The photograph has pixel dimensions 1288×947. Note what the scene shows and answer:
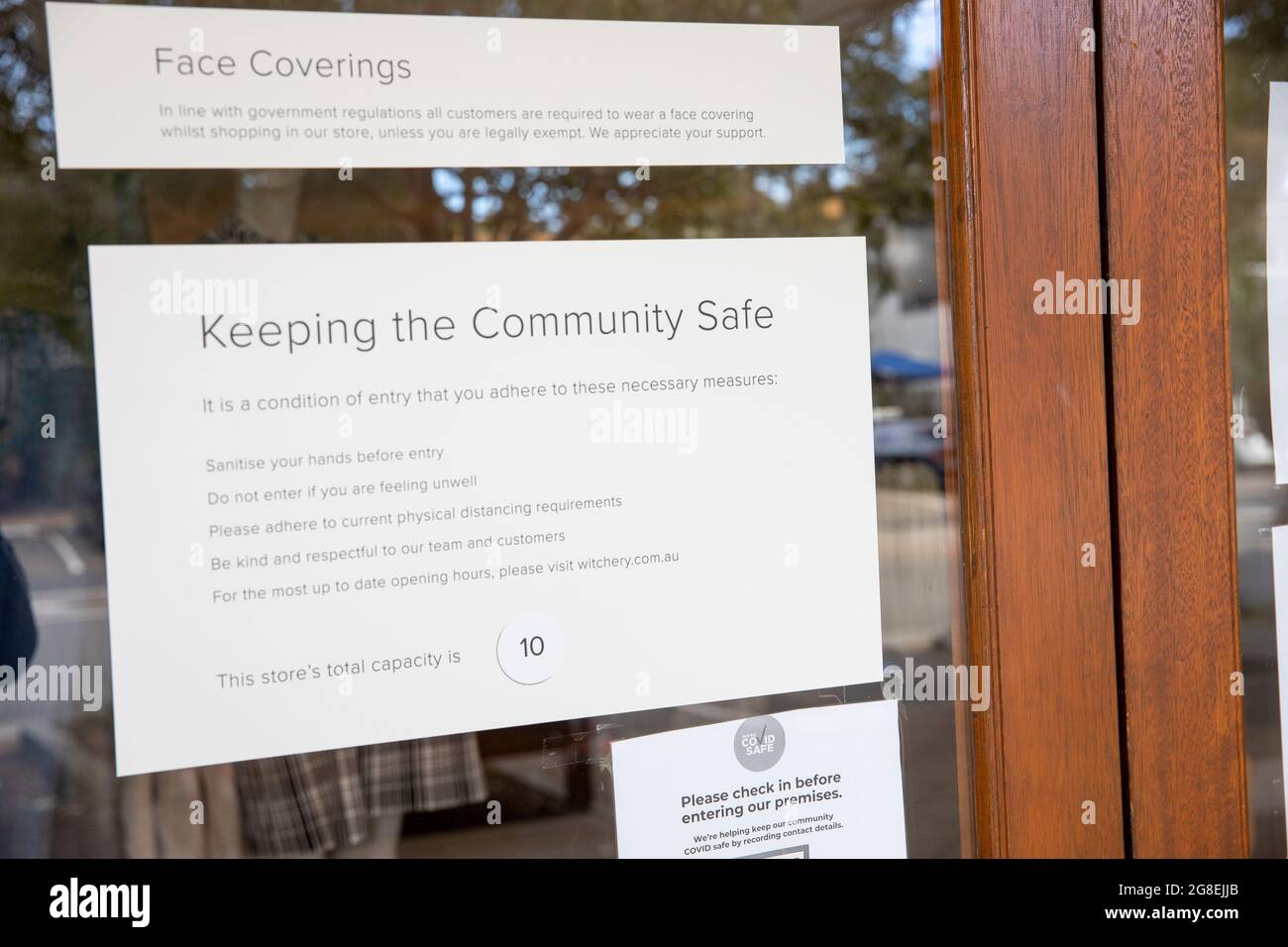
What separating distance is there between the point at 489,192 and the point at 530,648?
59 centimetres

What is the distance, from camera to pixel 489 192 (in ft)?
4.09

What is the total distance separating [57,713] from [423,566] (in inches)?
17.6

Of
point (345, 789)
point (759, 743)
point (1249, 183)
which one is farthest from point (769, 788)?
point (1249, 183)

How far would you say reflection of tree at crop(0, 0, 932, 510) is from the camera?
3.69 ft

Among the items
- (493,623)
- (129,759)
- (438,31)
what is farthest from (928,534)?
(129,759)

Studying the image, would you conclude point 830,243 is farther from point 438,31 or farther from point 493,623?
point 493,623

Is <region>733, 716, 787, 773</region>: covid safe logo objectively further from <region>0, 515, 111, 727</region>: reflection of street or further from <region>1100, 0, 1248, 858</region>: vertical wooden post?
<region>0, 515, 111, 727</region>: reflection of street

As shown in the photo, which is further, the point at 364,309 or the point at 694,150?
the point at 694,150

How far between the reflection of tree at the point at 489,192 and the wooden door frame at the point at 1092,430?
101mm

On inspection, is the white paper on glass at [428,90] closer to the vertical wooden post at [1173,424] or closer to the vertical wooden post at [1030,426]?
the vertical wooden post at [1030,426]

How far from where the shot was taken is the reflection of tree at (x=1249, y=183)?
→ 4.89 feet

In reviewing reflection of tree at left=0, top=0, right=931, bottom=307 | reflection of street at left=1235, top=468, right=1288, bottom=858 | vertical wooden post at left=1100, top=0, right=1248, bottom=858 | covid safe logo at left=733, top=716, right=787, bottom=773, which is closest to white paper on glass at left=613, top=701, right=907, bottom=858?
covid safe logo at left=733, top=716, right=787, bottom=773

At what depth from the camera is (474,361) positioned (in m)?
1.23

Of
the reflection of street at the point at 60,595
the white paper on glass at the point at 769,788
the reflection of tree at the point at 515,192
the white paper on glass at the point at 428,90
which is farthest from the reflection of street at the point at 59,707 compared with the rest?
the white paper on glass at the point at 769,788
